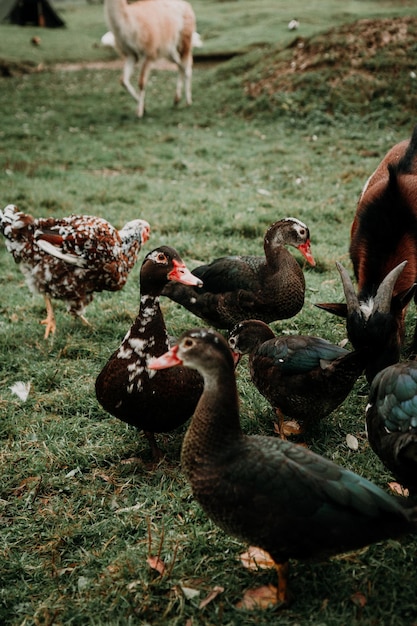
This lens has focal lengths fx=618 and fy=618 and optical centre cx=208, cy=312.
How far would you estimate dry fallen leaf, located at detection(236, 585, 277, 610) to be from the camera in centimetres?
259

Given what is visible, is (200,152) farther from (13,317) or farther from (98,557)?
(98,557)

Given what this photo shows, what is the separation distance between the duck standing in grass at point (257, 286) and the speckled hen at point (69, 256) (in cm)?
66

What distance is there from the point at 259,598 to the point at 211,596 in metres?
0.21

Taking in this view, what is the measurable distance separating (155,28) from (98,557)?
12187 millimetres

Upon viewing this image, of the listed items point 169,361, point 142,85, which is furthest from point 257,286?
point 142,85

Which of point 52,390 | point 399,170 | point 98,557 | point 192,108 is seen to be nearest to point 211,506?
point 98,557

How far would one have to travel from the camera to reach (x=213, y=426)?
2.63m

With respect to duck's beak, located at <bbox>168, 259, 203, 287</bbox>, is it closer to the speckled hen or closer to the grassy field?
the grassy field

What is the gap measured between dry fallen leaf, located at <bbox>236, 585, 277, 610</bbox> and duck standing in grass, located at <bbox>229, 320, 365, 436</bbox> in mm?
1123

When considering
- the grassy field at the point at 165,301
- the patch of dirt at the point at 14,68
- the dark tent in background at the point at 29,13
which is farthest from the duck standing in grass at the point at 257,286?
the dark tent in background at the point at 29,13

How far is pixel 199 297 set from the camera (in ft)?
15.8

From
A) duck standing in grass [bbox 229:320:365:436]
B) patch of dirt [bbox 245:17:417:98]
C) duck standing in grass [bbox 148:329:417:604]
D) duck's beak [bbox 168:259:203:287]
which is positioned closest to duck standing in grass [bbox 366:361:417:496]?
duck standing in grass [bbox 148:329:417:604]

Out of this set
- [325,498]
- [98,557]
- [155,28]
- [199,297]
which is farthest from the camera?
[155,28]

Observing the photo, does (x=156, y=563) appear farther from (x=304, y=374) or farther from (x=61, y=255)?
(x=61, y=255)
